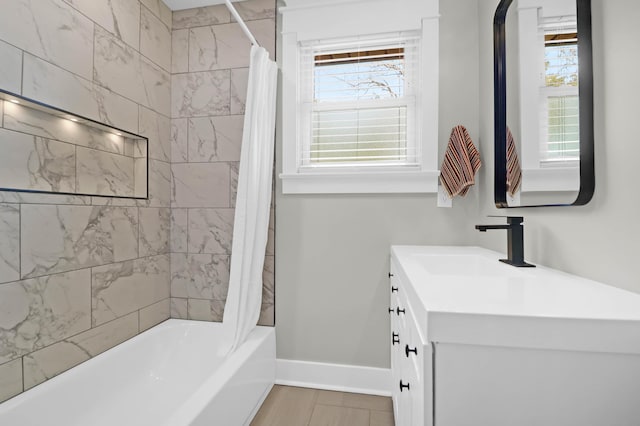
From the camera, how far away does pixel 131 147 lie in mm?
1877

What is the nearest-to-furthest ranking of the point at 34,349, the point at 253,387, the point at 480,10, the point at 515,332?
the point at 515,332, the point at 34,349, the point at 253,387, the point at 480,10

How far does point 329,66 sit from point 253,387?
1996mm

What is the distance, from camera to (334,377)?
1.94 m

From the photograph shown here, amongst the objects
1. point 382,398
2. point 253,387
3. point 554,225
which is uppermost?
point 554,225

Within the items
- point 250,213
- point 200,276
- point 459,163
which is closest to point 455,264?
point 459,163

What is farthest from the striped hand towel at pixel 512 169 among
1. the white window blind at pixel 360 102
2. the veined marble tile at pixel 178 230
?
→ the veined marble tile at pixel 178 230

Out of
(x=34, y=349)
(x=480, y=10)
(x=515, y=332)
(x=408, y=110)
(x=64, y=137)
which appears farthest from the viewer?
(x=408, y=110)

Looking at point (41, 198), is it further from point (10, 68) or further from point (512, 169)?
point (512, 169)

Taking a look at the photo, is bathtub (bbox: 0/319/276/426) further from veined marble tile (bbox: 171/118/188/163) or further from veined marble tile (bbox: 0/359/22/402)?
veined marble tile (bbox: 171/118/188/163)

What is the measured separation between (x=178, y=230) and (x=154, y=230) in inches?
6.7

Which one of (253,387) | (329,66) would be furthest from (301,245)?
(329,66)

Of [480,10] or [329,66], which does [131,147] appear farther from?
[480,10]

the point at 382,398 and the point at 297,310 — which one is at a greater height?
the point at 297,310

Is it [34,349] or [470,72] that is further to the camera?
[470,72]
